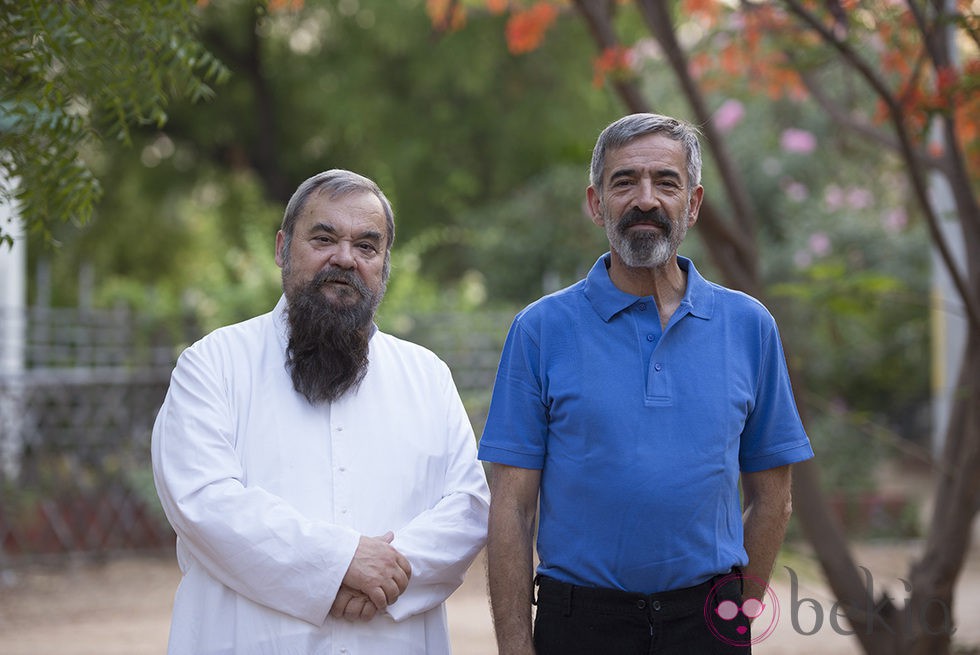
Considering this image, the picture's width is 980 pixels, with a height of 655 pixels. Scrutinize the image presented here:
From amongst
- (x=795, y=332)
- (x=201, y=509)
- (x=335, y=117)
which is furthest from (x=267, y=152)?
(x=201, y=509)

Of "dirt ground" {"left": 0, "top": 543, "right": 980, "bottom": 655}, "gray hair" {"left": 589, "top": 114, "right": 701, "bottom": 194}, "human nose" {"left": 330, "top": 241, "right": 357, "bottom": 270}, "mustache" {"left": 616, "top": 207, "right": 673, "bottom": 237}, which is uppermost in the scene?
"gray hair" {"left": 589, "top": 114, "right": 701, "bottom": 194}

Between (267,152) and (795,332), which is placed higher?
(267,152)

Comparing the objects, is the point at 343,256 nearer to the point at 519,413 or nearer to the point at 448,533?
the point at 519,413

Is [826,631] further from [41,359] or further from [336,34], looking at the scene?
[336,34]

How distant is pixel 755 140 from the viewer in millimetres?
15883

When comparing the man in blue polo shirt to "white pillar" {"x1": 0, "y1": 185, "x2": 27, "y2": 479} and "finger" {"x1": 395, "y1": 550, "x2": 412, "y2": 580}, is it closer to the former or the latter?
"finger" {"x1": 395, "y1": 550, "x2": 412, "y2": 580}

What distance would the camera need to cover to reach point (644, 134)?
9.85 feet

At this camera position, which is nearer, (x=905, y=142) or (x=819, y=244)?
(x=905, y=142)

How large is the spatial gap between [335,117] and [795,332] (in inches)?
242

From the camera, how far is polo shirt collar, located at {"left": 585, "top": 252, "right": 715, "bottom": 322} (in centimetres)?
304

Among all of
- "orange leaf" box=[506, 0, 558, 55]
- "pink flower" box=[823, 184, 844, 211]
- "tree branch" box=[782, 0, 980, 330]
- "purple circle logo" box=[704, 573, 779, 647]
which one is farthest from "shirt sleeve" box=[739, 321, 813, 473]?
"pink flower" box=[823, 184, 844, 211]

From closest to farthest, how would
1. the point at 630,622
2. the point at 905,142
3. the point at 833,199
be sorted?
the point at 630,622
the point at 905,142
the point at 833,199

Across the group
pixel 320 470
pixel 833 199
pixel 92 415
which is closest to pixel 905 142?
pixel 320 470

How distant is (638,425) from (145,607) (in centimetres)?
654
